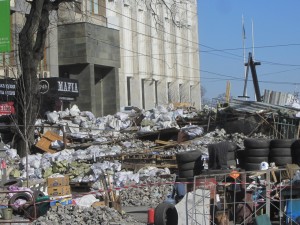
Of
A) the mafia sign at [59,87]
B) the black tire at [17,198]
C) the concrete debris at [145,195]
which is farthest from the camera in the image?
the mafia sign at [59,87]

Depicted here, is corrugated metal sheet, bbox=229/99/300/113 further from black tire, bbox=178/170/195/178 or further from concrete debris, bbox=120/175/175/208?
black tire, bbox=178/170/195/178

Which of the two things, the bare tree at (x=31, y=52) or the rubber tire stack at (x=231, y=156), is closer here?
the rubber tire stack at (x=231, y=156)

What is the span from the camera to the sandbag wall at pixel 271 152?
1741 centimetres

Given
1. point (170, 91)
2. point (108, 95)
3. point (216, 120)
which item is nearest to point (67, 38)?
point (108, 95)

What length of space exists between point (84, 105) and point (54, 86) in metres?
8.43

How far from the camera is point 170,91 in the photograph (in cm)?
6844

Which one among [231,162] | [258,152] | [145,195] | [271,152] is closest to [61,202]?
[145,195]

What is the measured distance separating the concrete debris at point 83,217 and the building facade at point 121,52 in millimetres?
17293

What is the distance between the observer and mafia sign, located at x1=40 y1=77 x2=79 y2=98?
123 feet

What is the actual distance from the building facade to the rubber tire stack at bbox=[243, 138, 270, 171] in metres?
Answer: 13.4

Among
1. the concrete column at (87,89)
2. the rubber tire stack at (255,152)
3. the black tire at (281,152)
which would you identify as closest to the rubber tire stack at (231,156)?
the rubber tire stack at (255,152)

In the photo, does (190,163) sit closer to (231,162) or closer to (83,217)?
(231,162)

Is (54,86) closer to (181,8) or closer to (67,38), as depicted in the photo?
(67,38)

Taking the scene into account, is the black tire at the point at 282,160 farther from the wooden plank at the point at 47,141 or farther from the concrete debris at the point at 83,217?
the wooden plank at the point at 47,141
